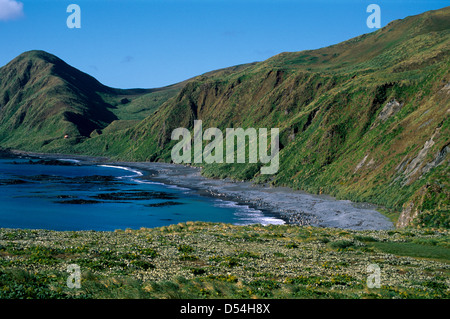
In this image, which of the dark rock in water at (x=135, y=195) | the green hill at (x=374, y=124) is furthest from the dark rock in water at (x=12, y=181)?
the green hill at (x=374, y=124)

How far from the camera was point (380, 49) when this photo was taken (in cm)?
16962

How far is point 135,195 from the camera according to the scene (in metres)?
102

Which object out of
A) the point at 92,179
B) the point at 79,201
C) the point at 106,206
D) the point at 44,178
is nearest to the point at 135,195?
the point at 79,201

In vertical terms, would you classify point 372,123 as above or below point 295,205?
above

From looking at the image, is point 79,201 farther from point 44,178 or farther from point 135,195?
point 44,178

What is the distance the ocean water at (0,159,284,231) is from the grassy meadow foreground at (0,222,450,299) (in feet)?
102

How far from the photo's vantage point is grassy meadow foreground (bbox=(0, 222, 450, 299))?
18938 millimetres

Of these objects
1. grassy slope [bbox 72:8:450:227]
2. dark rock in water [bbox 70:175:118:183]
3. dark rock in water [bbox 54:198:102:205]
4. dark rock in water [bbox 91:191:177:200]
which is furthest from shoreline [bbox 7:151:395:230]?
dark rock in water [bbox 54:198:102:205]

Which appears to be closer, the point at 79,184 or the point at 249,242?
the point at 249,242

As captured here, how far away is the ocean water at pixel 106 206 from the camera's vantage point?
6850 cm

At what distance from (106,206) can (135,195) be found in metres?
15.3
